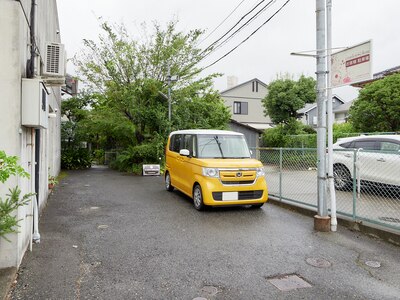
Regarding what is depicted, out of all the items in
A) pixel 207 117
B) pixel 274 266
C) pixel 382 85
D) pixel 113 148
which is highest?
pixel 382 85

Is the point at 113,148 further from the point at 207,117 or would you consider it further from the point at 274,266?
the point at 274,266

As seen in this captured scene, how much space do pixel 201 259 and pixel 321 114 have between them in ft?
10.5

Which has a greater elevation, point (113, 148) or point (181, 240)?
point (113, 148)

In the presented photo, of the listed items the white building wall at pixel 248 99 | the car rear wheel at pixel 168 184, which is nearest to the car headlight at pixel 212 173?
the car rear wheel at pixel 168 184

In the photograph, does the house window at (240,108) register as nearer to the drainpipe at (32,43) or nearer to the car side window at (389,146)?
the car side window at (389,146)

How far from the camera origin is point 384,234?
4.76 meters

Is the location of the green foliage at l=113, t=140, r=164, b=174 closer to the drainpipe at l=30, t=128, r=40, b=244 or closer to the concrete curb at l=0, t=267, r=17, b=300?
the drainpipe at l=30, t=128, r=40, b=244

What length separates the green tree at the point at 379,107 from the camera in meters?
15.2

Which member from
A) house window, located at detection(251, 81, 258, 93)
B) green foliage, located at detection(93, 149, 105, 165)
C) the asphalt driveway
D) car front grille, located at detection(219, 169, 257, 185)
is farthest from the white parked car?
house window, located at detection(251, 81, 258, 93)

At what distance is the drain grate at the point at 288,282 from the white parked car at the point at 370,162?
3254mm

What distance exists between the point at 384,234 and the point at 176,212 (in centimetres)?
388

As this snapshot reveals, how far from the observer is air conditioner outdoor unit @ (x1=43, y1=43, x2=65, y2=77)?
456 centimetres

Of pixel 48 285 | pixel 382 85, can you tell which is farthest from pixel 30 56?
pixel 382 85

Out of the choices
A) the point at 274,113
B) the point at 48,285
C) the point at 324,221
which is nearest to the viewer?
the point at 48,285
